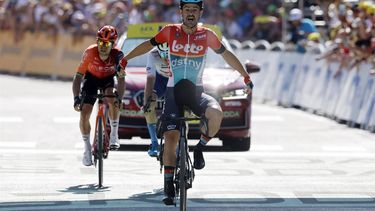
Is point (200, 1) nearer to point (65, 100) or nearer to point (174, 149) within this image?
point (174, 149)

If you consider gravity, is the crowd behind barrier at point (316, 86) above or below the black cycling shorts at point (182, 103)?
below

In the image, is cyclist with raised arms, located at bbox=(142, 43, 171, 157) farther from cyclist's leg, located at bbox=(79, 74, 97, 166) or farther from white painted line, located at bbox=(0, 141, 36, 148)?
white painted line, located at bbox=(0, 141, 36, 148)

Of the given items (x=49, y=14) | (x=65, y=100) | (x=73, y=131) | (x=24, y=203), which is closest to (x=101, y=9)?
(x=49, y=14)

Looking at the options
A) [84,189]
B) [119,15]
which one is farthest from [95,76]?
[119,15]

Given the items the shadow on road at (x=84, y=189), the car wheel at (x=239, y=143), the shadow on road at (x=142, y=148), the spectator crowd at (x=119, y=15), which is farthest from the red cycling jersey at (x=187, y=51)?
the spectator crowd at (x=119, y=15)

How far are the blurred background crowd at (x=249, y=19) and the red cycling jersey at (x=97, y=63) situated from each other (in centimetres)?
774

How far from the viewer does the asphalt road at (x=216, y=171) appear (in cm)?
1169

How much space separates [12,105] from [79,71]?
492 inches

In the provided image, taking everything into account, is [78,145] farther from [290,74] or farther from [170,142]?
[290,74]

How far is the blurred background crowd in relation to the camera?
2145cm

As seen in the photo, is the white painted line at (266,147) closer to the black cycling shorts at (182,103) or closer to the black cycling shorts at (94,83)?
the black cycling shorts at (94,83)

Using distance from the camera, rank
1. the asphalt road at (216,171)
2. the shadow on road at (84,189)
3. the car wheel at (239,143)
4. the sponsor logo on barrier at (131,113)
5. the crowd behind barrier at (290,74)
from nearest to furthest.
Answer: the asphalt road at (216,171) → the shadow on road at (84,189) → the sponsor logo on barrier at (131,113) → the car wheel at (239,143) → the crowd behind barrier at (290,74)

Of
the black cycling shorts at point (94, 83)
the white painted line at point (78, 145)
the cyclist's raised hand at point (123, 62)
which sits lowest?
the white painted line at point (78, 145)

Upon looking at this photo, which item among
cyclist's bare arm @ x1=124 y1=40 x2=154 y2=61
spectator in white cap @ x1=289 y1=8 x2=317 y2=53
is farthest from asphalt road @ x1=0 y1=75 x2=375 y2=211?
spectator in white cap @ x1=289 y1=8 x2=317 y2=53
